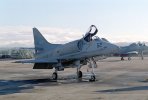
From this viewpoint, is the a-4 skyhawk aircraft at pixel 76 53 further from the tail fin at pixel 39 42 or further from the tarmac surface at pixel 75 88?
the tarmac surface at pixel 75 88

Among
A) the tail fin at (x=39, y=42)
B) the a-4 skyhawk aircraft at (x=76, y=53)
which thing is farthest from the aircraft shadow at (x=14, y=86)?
the tail fin at (x=39, y=42)

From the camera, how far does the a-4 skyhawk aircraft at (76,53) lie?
26984 millimetres

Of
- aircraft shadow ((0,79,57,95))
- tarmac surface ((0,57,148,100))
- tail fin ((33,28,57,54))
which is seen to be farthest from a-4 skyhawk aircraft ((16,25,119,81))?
aircraft shadow ((0,79,57,95))

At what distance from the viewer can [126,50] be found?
7831 centimetres

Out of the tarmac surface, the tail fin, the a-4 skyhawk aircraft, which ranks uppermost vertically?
the tail fin

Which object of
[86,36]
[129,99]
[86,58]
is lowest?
[129,99]

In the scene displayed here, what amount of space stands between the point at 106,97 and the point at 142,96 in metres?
1.74

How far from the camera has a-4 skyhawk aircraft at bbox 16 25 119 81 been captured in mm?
26984

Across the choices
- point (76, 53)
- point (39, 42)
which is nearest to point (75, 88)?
point (76, 53)

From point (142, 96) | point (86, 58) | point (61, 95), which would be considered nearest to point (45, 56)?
point (86, 58)

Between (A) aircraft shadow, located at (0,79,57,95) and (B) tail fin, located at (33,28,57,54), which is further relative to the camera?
(B) tail fin, located at (33,28,57,54)

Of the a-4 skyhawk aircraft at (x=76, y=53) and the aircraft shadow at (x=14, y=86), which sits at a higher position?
the a-4 skyhawk aircraft at (x=76, y=53)

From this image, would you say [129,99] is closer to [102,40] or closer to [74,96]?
[74,96]

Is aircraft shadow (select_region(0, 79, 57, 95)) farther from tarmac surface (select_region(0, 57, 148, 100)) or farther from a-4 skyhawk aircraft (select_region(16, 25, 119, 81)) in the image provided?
a-4 skyhawk aircraft (select_region(16, 25, 119, 81))
